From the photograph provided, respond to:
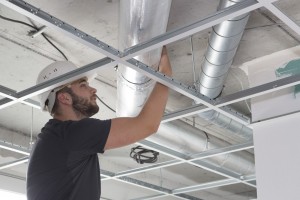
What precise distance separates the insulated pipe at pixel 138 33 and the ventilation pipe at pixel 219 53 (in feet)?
1.03

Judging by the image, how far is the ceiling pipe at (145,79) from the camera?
2.00m

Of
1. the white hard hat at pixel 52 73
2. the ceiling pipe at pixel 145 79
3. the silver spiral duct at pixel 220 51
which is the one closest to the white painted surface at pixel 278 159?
the silver spiral duct at pixel 220 51

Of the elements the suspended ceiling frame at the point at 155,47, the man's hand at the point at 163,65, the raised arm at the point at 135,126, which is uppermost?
the man's hand at the point at 163,65

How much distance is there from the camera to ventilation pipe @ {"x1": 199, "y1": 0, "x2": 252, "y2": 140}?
2.35 metres

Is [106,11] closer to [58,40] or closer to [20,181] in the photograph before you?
[58,40]

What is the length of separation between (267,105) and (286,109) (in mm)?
131

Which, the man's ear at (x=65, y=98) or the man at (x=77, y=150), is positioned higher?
the man's ear at (x=65, y=98)

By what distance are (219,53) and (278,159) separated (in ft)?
2.22

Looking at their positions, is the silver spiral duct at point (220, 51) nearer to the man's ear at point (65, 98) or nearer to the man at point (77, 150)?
the man at point (77, 150)

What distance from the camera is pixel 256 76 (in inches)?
118

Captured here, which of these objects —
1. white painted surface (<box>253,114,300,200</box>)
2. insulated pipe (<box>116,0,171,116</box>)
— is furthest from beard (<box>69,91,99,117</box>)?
white painted surface (<box>253,114,300,200</box>)

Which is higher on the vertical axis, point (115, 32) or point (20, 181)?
point (115, 32)

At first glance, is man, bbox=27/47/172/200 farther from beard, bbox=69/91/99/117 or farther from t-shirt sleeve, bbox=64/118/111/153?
beard, bbox=69/91/99/117

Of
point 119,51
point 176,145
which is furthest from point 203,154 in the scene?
point 119,51
